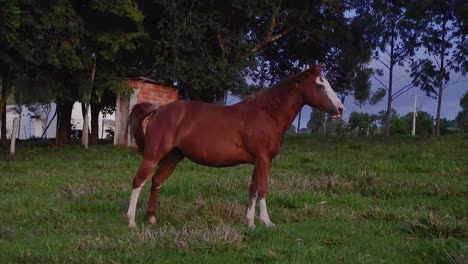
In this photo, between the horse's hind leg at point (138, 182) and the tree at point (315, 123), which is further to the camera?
the tree at point (315, 123)

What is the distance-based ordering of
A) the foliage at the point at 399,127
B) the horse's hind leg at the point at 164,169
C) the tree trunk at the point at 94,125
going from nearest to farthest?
the horse's hind leg at the point at 164,169 < the tree trunk at the point at 94,125 < the foliage at the point at 399,127

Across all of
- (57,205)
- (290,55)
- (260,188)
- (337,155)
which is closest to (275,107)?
(260,188)

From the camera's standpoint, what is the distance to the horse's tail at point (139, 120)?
27.8ft

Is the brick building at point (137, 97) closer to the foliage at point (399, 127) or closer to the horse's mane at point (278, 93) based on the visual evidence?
the horse's mane at point (278, 93)

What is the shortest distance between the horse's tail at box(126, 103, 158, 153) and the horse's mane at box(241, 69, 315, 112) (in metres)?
1.41

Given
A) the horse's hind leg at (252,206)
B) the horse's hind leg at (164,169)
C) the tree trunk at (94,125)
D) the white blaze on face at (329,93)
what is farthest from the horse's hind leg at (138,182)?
the tree trunk at (94,125)

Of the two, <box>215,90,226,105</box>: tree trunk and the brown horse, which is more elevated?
<box>215,90,226,105</box>: tree trunk

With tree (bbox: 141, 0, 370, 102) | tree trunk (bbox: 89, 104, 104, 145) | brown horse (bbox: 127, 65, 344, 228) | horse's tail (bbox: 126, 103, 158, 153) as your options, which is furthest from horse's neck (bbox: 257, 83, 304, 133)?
tree trunk (bbox: 89, 104, 104, 145)

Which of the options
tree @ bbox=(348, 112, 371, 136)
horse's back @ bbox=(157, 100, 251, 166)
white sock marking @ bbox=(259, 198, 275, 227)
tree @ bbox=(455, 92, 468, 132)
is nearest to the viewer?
white sock marking @ bbox=(259, 198, 275, 227)

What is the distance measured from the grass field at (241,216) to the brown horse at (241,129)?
0.66m

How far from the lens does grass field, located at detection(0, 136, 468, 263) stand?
607cm

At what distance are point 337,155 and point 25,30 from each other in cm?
1082

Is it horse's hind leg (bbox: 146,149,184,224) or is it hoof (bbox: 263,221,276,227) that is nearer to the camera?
hoof (bbox: 263,221,276,227)

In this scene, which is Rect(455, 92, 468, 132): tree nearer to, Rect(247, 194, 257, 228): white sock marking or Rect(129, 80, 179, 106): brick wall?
Rect(129, 80, 179, 106): brick wall
